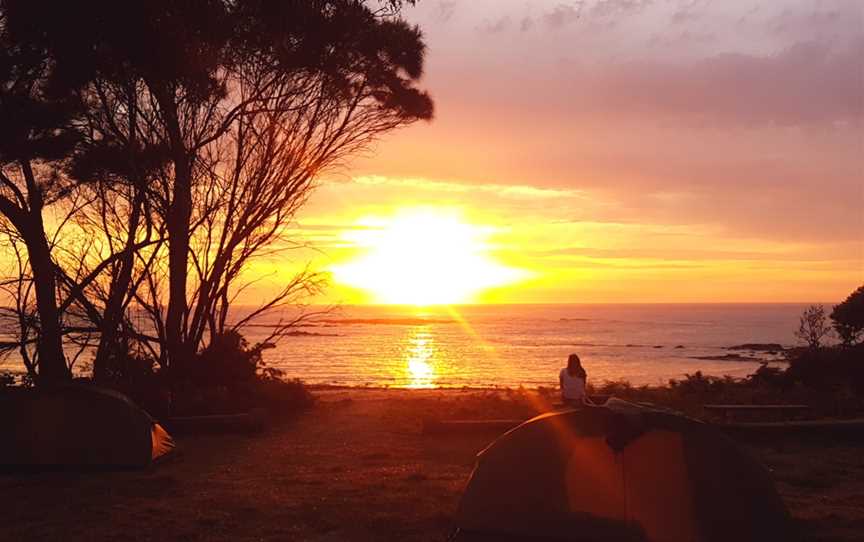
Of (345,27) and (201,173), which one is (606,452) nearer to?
(345,27)

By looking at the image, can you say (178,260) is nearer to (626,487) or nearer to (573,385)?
(573,385)

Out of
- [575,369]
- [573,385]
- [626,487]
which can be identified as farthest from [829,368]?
[626,487]

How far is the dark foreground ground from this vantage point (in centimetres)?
809

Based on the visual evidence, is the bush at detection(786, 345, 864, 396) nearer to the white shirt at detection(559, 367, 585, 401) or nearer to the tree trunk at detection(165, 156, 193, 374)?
the white shirt at detection(559, 367, 585, 401)

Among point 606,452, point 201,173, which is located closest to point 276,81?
point 201,173

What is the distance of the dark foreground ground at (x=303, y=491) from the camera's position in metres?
8.09

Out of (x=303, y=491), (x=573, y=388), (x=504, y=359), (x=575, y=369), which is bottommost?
(x=504, y=359)

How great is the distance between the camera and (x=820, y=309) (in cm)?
2750

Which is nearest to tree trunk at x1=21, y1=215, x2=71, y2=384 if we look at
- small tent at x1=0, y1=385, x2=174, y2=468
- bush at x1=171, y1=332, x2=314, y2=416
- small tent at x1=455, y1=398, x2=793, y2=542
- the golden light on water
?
bush at x1=171, y1=332, x2=314, y2=416

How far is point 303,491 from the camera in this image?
9969 mm

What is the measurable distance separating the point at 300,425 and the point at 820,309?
19.5 meters

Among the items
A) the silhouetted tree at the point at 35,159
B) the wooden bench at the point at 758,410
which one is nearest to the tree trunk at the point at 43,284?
the silhouetted tree at the point at 35,159

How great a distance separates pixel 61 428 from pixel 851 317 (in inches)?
877

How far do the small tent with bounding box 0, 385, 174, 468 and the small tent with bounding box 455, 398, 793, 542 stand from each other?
6052 millimetres
